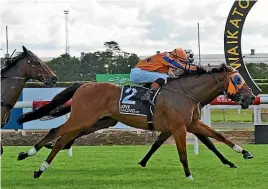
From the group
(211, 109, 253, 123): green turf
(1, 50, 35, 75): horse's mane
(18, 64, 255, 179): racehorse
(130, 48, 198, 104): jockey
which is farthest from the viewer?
(211, 109, 253, 123): green turf

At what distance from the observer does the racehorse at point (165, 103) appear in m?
7.66

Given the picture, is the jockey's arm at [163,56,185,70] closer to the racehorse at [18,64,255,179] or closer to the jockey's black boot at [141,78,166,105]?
the racehorse at [18,64,255,179]

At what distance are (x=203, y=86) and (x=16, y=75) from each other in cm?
255

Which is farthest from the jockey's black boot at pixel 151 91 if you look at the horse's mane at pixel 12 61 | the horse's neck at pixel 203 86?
the horse's mane at pixel 12 61

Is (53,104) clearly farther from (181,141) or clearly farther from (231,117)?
(231,117)

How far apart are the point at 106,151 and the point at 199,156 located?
1.98 metres

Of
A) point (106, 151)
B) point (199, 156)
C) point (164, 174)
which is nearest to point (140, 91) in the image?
point (164, 174)

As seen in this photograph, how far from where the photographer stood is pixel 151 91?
310 inches

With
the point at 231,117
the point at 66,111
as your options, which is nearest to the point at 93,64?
the point at 231,117

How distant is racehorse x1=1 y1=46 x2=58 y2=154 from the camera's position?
7973 mm

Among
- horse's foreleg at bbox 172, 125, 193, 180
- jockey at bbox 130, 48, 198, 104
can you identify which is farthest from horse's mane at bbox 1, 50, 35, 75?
horse's foreleg at bbox 172, 125, 193, 180

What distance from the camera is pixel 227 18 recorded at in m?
15.9

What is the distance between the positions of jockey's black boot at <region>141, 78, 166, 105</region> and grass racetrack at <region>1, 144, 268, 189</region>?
99cm

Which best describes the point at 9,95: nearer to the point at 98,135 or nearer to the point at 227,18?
the point at 98,135
